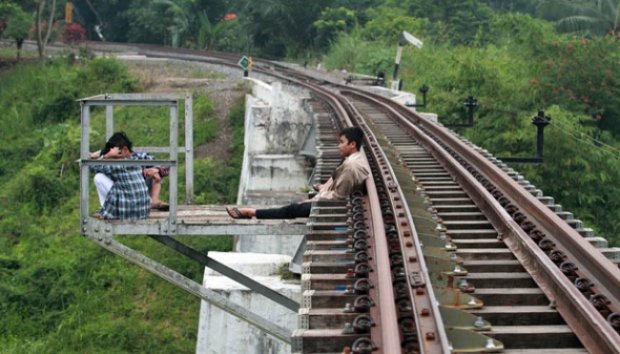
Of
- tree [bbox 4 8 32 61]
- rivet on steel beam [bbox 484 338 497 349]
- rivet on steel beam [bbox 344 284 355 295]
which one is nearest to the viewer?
rivet on steel beam [bbox 484 338 497 349]

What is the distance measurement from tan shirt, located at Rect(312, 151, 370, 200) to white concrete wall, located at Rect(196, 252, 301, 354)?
1.35 m

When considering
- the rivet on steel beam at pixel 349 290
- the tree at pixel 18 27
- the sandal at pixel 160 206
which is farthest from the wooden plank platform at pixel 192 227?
the tree at pixel 18 27

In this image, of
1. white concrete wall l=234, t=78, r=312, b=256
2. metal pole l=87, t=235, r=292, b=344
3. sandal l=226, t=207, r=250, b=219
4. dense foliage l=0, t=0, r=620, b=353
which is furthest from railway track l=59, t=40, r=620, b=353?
white concrete wall l=234, t=78, r=312, b=256

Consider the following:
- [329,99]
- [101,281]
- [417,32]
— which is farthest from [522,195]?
[417,32]

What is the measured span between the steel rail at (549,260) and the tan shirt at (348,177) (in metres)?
1.08

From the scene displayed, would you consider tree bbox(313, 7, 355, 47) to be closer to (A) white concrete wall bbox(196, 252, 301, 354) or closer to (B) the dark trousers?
(A) white concrete wall bbox(196, 252, 301, 354)

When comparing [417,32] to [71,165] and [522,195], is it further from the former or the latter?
[522,195]

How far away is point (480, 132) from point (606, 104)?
3.26 m

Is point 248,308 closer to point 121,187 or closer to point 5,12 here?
point 121,187

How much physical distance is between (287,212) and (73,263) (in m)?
8.82

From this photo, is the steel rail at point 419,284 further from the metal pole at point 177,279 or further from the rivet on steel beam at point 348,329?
the metal pole at point 177,279

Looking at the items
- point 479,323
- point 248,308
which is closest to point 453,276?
point 479,323

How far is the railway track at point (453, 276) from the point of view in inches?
195

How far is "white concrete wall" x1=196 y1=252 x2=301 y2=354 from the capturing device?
9453 millimetres
